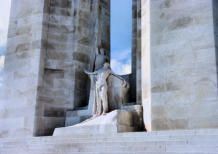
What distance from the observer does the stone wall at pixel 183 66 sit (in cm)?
1127

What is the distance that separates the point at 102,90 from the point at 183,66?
3.11 meters

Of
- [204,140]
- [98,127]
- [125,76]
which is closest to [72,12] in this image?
[125,76]

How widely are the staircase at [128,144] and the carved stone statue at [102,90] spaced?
1.91m

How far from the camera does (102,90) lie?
13477 mm

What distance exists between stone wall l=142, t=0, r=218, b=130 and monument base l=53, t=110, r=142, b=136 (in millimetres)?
841

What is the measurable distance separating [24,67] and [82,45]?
95.5 inches

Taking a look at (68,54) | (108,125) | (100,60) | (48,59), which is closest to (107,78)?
(100,60)

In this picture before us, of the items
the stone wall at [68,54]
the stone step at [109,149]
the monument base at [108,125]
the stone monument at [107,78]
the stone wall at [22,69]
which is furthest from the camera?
the stone wall at [68,54]

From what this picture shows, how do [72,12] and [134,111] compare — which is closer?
[134,111]

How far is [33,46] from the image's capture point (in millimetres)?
14898

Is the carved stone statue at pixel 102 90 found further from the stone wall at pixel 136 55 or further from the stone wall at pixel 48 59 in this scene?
the stone wall at pixel 48 59

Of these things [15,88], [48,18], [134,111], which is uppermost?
[48,18]

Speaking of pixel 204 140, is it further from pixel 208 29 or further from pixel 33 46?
pixel 33 46

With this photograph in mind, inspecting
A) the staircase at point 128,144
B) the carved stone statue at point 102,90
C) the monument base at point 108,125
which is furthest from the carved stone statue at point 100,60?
the staircase at point 128,144
